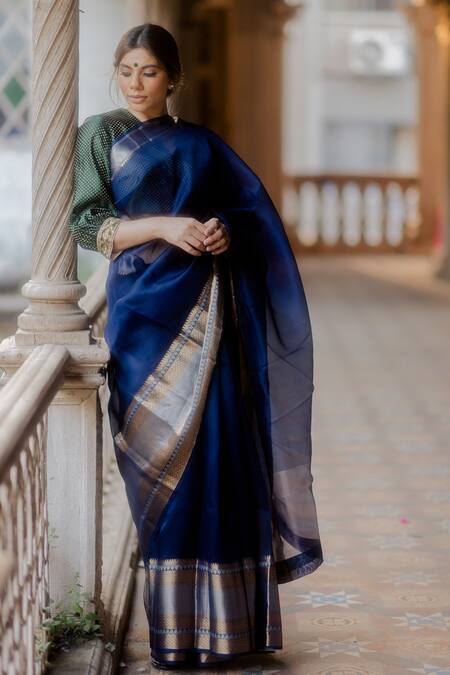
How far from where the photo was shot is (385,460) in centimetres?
576

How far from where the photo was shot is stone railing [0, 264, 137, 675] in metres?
2.53

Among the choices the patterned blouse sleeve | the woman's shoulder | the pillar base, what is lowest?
the pillar base

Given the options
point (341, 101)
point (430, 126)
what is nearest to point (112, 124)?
point (430, 126)

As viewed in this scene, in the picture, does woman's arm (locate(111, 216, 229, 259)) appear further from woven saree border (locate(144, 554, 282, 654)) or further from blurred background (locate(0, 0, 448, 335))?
woven saree border (locate(144, 554, 282, 654))

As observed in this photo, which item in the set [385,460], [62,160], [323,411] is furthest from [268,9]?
[62,160]

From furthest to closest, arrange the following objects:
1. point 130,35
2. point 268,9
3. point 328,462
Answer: point 268,9
point 328,462
point 130,35

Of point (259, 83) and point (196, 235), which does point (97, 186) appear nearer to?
point (196, 235)

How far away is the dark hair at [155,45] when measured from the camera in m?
3.13

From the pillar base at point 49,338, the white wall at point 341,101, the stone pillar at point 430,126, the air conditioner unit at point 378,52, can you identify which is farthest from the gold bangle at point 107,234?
the air conditioner unit at point 378,52

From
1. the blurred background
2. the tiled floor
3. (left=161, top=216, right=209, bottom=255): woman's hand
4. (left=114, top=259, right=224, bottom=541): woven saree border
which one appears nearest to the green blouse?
(left=161, top=216, right=209, bottom=255): woman's hand

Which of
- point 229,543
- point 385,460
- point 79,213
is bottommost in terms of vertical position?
point 385,460

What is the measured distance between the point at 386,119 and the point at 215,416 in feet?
70.0

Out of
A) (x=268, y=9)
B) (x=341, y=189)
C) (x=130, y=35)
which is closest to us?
(x=130, y=35)

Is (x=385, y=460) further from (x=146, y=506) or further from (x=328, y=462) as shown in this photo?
(x=146, y=506)
